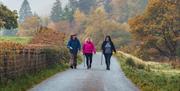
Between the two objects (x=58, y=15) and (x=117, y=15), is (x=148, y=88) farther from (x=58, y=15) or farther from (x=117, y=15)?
(x=58, y=15)

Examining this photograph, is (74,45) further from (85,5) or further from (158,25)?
(85,5)

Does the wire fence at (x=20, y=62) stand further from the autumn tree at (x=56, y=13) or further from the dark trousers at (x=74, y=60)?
the autumn tree at (x=56, y=13)

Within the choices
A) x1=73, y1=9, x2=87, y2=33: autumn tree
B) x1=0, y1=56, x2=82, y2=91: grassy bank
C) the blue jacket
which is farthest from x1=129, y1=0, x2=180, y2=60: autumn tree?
x1=73, y1=9, x2=87, y2=33: autumn tree

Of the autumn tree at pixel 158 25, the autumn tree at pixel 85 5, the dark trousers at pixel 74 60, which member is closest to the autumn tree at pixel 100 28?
the autumn tree at pixel 85 5

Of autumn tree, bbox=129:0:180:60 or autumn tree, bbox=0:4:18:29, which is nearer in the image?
autumn tree, bbox=0:4:18:29

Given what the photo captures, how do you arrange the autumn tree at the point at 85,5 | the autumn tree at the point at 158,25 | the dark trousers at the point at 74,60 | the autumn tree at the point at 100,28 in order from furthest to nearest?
the autumn tree at the point at 85,5 → the autumn tree at the point at 100,28 → the autumn tree at the point at 158,25 → the dark trousers at the point at 74,60

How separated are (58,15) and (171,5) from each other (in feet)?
326

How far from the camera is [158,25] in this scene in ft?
252

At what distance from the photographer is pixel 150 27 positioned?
7638 cm

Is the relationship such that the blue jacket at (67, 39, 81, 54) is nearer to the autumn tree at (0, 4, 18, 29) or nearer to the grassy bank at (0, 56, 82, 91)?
the grassy bank at (0, 56, 82, 91)

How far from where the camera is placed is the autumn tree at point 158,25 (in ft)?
253

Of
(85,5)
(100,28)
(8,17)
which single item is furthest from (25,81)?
(85,5)

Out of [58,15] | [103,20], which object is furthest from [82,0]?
[103,20]

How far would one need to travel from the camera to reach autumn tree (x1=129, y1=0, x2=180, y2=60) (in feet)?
253
